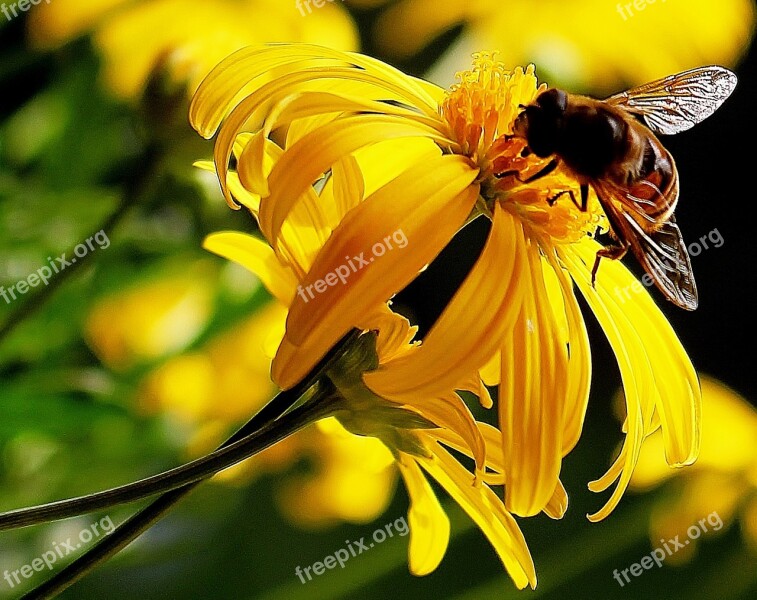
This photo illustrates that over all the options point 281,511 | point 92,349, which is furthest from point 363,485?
point 92,349

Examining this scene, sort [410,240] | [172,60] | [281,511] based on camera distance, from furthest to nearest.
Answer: [281,511]
[172,60]
[410,240]

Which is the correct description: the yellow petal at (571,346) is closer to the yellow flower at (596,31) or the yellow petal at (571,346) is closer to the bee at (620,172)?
the bee at (620,172)

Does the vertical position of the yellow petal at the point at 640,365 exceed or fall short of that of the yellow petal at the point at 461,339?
it falls short

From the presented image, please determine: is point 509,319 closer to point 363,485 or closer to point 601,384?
point 363,485

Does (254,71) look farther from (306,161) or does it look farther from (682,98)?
(682,98)

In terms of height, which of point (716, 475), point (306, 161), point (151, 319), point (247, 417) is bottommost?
point (716, 475)

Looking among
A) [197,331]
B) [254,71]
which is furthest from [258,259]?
[197,331]

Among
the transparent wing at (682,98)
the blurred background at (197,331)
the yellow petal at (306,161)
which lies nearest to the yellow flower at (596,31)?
the blurred background at (197,331)
